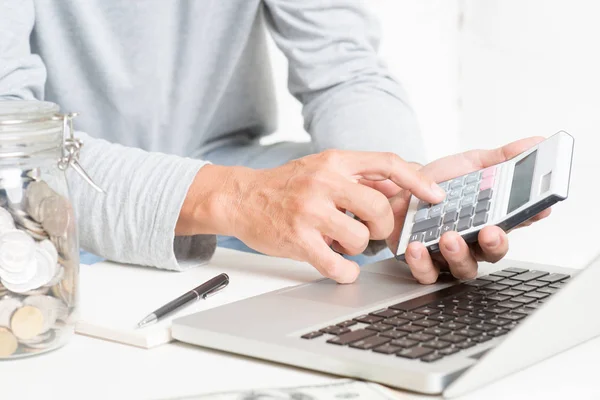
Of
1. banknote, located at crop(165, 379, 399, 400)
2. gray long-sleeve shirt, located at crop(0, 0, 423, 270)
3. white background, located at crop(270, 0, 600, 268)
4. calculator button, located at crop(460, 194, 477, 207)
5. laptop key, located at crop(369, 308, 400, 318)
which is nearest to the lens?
banknote, located at crop(165, 379, 399, 400)

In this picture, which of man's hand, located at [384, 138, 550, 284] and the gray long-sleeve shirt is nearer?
man's hand, located at [384, 138, 550, 284]

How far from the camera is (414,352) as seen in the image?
49cm

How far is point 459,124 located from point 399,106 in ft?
3.39

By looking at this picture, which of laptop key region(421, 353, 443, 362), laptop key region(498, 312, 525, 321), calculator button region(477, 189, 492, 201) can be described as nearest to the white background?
calculator button region(477, 189, 492, 201)

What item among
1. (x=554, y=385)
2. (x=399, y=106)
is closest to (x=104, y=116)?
(x=399, y=106)

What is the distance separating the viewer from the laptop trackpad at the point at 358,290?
63 centimetres

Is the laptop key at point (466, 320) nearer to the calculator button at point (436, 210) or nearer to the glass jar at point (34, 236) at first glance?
the calculator button at point (436, 210)

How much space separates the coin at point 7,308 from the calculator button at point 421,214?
0.33 m

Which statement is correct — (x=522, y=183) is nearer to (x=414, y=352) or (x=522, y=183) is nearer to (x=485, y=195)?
(x=485, y=195)

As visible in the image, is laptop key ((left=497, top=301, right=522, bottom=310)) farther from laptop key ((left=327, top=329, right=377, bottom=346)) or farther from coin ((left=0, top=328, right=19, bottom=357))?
coin ((left=0, top=328, right=19, bottom=357))

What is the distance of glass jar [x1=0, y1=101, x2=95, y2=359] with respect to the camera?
21.1 inches

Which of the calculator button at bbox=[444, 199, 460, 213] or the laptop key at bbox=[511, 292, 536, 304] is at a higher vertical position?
the calculator button at bbox=[444, 199, 460, 213]

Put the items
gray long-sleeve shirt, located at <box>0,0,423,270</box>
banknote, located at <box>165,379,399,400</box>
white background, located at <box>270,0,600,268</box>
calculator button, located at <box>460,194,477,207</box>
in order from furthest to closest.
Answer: white background, located at <box>270,0,600,268</box> → gray long-sleeve shirt, located at <box>0,0,423,270</box> → calculator button, located at <box>460,194,477,207</box> → banknote, located at <box>165,379,399,400</box>

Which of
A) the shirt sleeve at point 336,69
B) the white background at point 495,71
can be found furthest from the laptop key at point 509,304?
the white background at point 495,71
